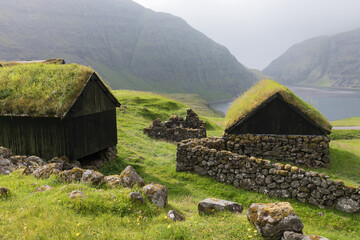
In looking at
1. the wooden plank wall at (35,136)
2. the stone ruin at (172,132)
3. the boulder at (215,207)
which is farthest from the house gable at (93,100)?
the stone ruin at (172,132)

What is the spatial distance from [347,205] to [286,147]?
321 inches

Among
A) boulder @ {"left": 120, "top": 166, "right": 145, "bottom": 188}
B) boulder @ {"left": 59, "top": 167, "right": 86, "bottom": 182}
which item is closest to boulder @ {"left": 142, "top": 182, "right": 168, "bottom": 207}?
boulder @ {"left": 120, "top": 166, "right": 145, "bottom": 188}

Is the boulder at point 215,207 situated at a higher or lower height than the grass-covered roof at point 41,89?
lower

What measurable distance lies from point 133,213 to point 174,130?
66.4ft

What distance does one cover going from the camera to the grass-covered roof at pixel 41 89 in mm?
14242

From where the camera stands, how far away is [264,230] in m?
6.70

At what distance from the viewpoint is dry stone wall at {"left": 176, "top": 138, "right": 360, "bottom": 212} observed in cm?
1084

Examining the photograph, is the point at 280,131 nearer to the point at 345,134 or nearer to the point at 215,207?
the point at 215,207

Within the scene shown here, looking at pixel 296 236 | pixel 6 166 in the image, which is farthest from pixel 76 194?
pixel 296 236

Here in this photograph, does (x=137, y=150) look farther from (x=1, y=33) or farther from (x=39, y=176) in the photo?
(x=1, y=33)

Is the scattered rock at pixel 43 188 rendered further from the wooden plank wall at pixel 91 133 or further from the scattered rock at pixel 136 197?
the wooden plank wall at pixel 91 133

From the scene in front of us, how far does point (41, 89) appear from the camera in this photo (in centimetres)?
1509

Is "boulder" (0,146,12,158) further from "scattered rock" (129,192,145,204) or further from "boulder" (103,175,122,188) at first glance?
"scattered rock" (129,192,145,204)

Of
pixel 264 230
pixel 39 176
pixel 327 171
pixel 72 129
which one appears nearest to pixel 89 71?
pixel 72 129
